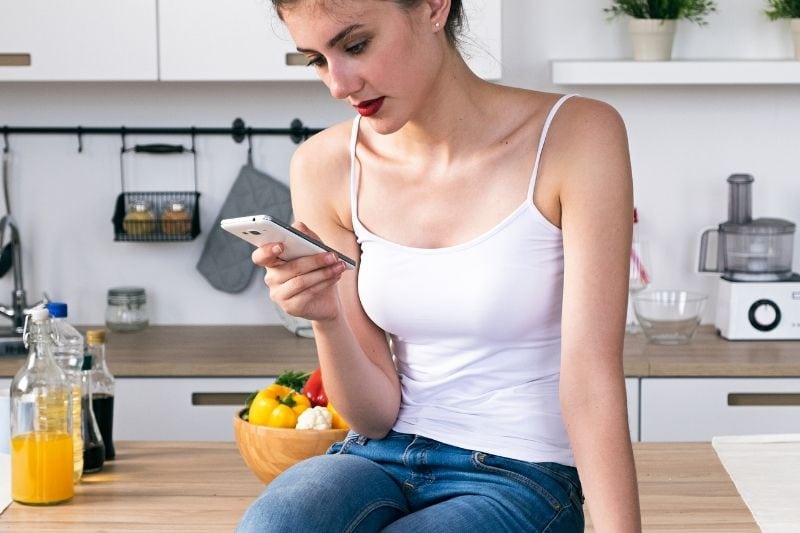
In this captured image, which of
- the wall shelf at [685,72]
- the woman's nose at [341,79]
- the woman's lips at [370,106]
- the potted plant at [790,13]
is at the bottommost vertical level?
the woman's lips at [370,106]

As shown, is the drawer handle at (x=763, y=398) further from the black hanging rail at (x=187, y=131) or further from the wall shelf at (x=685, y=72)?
the black hanging rail at (x=187, y=131)

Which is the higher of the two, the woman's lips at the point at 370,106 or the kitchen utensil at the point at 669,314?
the woman's lips at the point at 370,106

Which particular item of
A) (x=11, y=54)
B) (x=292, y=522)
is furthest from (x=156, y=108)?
(x=292, y=522)

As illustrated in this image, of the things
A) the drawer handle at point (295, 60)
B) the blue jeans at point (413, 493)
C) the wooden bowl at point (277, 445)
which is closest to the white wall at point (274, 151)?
the drawer handle at point (295, 60)

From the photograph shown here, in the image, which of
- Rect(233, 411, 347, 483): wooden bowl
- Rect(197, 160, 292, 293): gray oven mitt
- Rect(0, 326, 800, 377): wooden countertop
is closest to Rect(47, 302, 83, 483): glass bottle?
Rect(233, 411, 347, 483): wooden bowl

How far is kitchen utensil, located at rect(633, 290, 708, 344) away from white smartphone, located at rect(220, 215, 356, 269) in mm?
1698

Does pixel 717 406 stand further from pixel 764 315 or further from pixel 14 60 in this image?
pixel 14 60

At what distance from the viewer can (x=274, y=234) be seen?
1421mm

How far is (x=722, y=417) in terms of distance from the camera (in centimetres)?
293

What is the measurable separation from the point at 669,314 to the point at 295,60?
43.5 inches

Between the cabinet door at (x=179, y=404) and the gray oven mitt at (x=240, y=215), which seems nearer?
the cabinet door at (x=179, y=404)

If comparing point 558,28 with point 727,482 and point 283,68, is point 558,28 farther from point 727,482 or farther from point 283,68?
point 727,482

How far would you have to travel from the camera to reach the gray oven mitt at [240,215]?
11.1ft

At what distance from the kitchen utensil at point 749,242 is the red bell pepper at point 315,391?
166 centimetres
